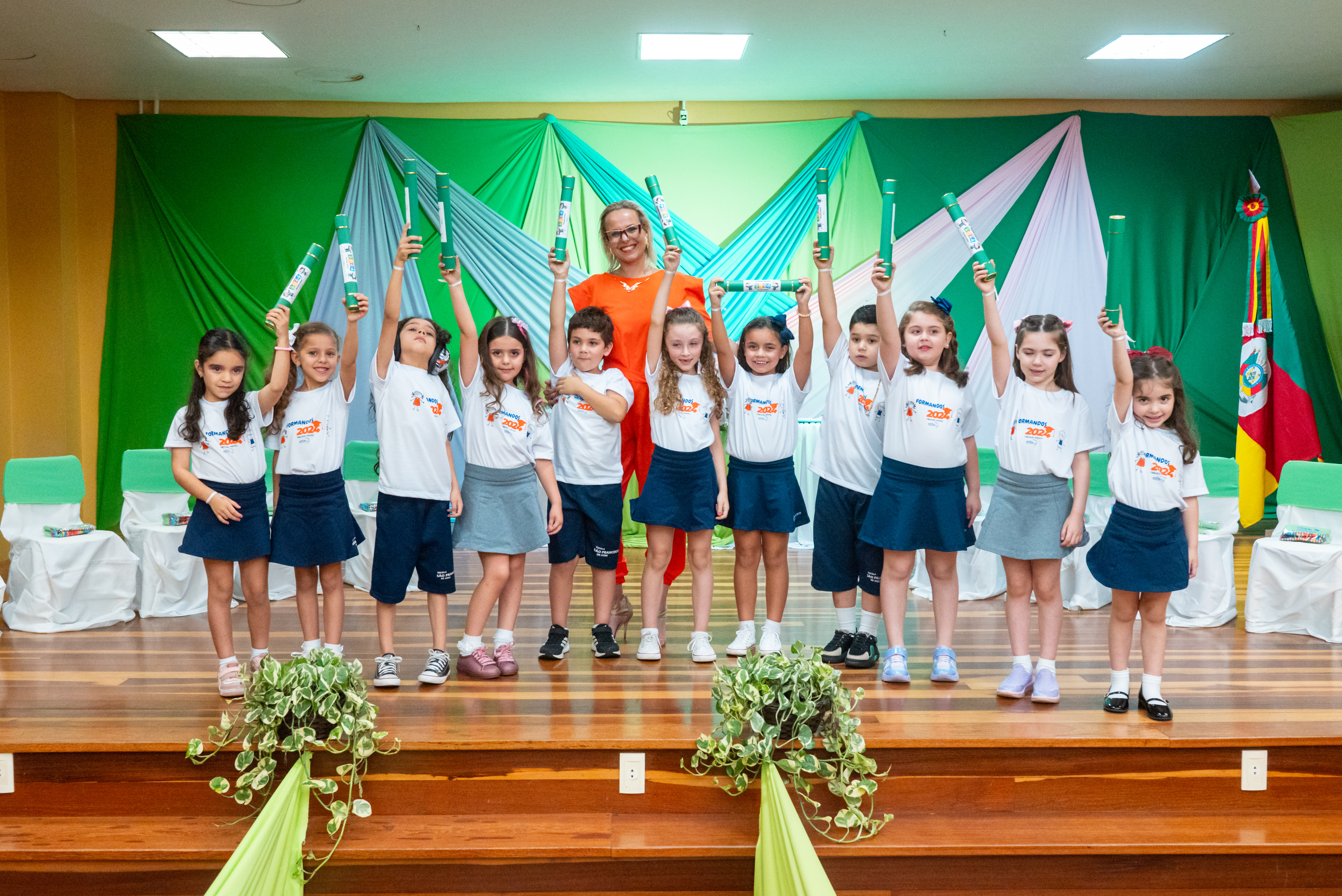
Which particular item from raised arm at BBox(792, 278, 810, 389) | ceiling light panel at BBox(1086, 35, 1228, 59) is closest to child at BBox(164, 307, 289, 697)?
raised arm at BBox(792, 278, 810, 389)

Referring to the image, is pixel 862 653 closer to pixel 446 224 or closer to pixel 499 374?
pixel 499 374

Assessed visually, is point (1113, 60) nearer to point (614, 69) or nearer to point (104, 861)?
point (614, 69)

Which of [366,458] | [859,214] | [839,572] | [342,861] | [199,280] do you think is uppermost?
[859,214]

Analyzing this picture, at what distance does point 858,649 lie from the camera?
2975 millimetres

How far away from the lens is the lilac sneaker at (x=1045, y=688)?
2.62m

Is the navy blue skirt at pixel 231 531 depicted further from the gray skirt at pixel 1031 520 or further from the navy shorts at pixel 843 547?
the gray skirt at pixel 1031 520

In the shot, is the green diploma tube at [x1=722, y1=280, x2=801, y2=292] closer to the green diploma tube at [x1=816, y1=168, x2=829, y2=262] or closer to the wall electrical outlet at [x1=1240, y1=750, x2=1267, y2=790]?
the green diploma tube at [x1=816, y1=168, x2=829, y2=262]

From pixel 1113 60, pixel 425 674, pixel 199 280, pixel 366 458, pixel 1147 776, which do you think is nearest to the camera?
pixel 1147 776

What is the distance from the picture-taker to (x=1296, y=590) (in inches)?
144

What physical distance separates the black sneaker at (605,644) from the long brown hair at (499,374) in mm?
711

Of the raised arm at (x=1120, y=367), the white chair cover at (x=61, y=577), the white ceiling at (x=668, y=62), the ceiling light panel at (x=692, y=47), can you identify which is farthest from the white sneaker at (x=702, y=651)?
the ceiling light panel at (x=692, y=47)

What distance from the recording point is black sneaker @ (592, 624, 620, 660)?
3.05m

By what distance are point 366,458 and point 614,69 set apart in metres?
2.50

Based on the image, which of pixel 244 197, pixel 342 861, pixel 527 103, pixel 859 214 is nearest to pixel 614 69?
pixel 527 103
